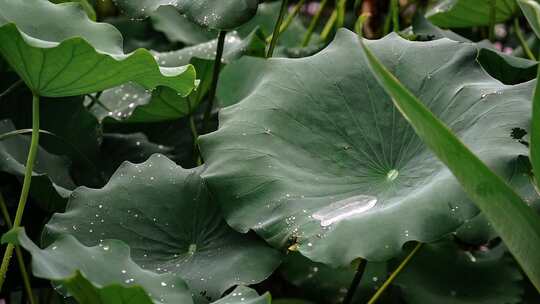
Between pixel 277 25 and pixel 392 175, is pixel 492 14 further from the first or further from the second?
pixel 392 175

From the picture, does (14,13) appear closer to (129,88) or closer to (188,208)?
(188,208)

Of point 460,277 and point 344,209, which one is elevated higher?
point 344,209

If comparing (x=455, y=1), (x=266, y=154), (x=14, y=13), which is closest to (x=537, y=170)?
(x=266, y=154)

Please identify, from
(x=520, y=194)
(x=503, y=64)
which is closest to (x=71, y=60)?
(x=520, y=194)

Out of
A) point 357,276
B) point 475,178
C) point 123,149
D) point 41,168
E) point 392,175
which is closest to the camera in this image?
point 475,178

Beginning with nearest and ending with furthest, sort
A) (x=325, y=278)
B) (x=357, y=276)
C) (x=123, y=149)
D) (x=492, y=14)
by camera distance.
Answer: (x=357, y=276)
(x=123, y=149)
(x=492, y=14)
(x=325, y=278)

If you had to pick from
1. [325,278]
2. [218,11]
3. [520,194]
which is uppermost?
[218,11]

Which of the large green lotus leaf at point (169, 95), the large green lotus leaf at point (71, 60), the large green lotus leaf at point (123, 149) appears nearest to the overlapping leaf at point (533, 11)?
the large green lotus leaf at point (71, 60)

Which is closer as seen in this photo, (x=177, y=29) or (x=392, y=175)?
(x=392, y=175)
